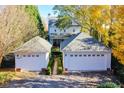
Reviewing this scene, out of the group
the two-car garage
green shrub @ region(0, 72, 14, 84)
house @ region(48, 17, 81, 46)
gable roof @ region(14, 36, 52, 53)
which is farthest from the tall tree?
green shrub @ region(0, 72, 14, 84)

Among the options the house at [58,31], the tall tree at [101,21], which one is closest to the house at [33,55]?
the house at [58,31]

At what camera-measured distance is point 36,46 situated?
29.7ft

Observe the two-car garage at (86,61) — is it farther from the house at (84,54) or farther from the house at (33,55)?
the house at (33,55)

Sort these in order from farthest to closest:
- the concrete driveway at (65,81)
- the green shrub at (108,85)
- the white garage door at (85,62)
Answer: the white garage door at (85,62) < the concrete driveway at (65,81) < the green shrub at (108,85)

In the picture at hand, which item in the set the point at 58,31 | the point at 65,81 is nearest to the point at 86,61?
the point at 65,81

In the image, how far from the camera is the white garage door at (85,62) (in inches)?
355

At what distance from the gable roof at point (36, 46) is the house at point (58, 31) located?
121 mm

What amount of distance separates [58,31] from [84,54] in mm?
626

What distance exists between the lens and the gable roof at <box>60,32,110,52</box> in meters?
8.97

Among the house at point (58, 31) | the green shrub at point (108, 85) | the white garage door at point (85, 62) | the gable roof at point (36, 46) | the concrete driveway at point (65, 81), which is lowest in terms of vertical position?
the green shrub at point (108, 85)

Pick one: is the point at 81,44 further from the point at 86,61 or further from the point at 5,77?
the point at 5,77
